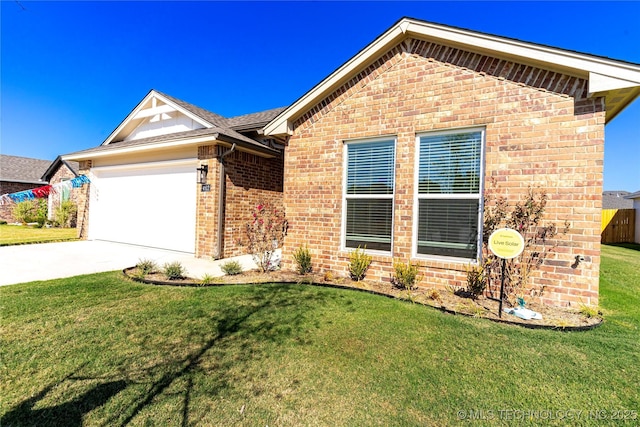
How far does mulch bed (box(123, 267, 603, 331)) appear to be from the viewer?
151 inches

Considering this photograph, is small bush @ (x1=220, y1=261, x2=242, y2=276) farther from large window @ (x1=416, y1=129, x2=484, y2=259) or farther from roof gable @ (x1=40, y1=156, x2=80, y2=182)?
roof gable @ (x1=40, y1=156, x2=80, y2=182)

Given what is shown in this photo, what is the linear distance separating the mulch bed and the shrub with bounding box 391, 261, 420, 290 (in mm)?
124

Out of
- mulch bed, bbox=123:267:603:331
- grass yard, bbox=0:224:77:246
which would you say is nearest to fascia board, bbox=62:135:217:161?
grass yard, bbox=0:224:77:246

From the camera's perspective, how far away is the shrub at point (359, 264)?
5.78 meters

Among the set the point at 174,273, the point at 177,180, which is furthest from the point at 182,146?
the point at 174,273

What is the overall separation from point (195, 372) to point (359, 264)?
12.5 feet

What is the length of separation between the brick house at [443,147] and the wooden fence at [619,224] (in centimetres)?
1746

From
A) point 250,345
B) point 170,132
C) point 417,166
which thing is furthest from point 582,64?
point 170,132

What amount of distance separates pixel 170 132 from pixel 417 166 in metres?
9.75

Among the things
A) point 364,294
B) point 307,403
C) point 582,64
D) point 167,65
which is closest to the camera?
point 307,403

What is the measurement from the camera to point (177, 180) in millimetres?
9148

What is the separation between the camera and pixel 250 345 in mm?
3111

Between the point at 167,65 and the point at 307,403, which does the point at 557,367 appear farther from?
the point at 167,65

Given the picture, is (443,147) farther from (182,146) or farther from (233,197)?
(182,146)
